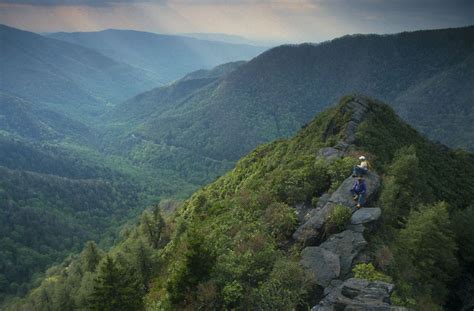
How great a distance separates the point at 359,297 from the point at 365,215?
10.6 meters

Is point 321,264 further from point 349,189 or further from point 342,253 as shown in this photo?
point 349,189

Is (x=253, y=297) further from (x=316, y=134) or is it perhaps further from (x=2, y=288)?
(x=2, y=288)

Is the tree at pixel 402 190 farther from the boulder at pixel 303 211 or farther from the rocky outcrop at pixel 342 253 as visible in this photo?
the boulder at pixel 303 211

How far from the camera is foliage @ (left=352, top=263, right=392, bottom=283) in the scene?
25348mm

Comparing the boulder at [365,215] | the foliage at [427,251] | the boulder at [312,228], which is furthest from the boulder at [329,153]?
the foliage at [427,251]

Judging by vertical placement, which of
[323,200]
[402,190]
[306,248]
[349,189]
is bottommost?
[306,248]

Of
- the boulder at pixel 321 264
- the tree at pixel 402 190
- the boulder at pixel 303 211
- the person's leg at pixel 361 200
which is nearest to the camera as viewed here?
the boulder at pixel 321 264

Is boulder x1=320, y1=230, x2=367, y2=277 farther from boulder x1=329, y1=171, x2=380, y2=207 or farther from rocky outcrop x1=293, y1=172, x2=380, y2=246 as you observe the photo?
boulder x1=329, y1=171, x2=380, y2=207

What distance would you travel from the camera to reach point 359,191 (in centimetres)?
3356

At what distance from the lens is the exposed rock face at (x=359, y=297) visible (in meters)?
21.5

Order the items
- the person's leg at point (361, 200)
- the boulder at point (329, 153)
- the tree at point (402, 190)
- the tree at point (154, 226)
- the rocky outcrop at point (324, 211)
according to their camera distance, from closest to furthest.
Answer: the rocky outcrop at point (324, 211), the person's leg at point (361, 200), the tree at point (402, 190), the boulder at point (329, 153), the tree at point (154, 226)

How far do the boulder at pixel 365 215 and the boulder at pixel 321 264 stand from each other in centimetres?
454

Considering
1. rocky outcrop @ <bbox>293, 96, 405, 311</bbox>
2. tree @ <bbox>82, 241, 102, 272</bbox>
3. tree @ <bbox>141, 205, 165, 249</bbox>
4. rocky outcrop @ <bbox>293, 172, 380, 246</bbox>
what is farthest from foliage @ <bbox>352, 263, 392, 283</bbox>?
tree @ <bbox>82, 241, 102, 272</bbox>

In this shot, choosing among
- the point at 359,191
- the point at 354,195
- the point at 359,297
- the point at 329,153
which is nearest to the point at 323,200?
the point at 354,195
